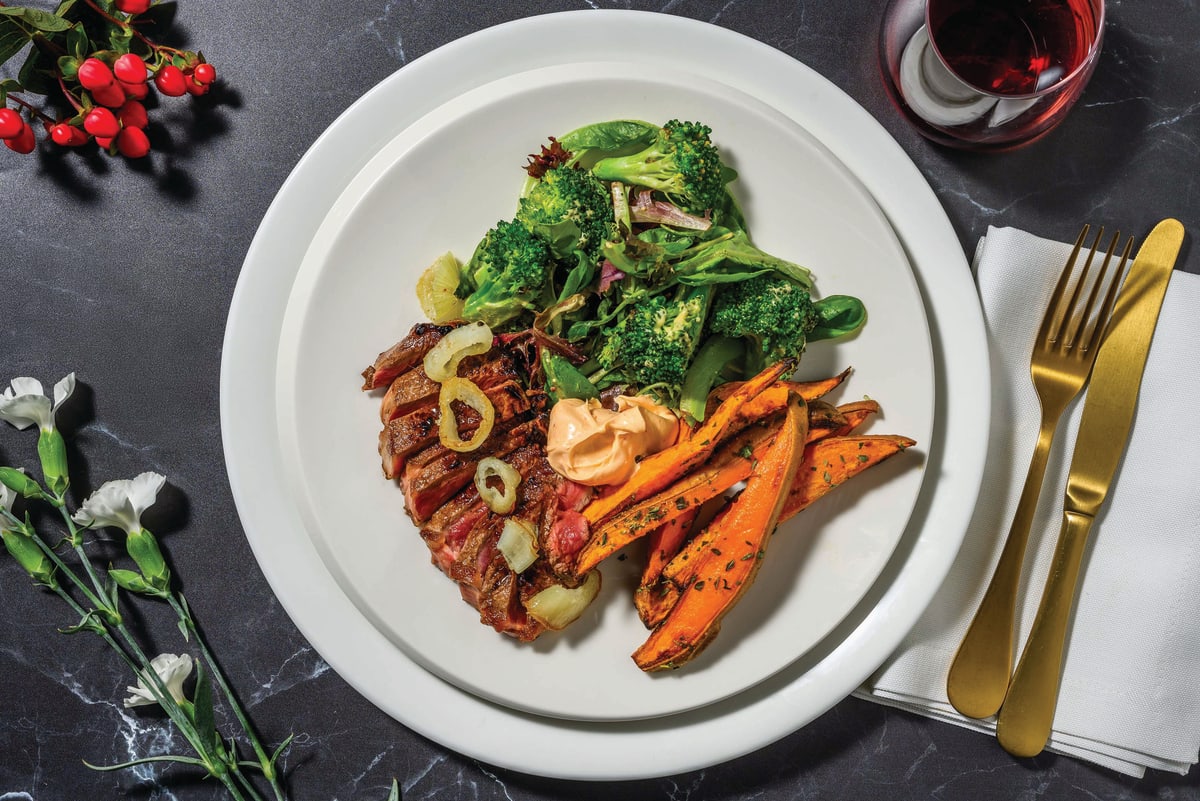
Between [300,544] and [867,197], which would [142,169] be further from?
[867,197]

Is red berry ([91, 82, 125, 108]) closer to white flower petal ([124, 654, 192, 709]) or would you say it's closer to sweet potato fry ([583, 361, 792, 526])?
white flower petal ([124, 654, 192, 709])

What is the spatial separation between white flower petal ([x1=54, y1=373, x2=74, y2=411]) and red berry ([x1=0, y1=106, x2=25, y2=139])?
0.77 metres

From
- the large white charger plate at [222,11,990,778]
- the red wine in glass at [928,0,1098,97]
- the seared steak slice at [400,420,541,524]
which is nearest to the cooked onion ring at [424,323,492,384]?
the seared steak slice at [400,420,541,524]

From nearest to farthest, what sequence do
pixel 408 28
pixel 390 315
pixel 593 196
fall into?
pixel 593 196 → pixel 390 315 → pixel 408 28

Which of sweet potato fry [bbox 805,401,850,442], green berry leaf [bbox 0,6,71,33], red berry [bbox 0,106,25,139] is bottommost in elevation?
sweet potato fry [bbox 805,401,850,442]

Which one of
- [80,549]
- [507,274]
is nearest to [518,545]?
[507,274]

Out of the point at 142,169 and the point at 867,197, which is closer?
the point at 867,197

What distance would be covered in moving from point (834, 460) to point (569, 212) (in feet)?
3.37

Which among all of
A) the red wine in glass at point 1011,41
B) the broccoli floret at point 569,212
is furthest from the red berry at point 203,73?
the red wine in glass at point 1011,41

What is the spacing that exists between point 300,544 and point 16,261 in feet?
4.77

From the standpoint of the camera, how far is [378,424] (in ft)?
7.97

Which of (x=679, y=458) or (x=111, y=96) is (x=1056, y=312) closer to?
(x=679, y=458)

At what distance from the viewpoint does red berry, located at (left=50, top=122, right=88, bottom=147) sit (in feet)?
8.38

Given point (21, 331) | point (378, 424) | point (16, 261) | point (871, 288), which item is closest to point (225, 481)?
point (378, 424)
